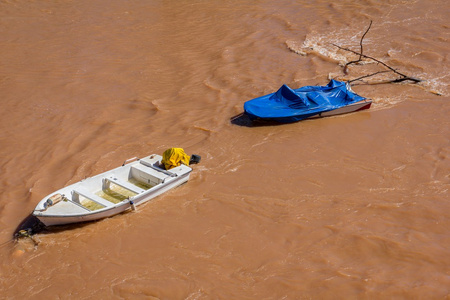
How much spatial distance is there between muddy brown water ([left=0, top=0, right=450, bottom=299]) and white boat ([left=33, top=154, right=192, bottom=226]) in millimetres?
324

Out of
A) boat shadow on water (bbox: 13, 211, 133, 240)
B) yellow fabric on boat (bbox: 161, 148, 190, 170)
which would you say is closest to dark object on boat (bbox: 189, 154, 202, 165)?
yellow fabric on boat (bbox: 161, 148, 190, 170)

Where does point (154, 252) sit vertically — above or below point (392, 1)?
below

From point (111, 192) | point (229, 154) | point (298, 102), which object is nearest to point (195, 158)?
point (229, 154)

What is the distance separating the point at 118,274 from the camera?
8.27 m

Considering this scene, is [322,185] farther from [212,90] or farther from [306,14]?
[306,14]

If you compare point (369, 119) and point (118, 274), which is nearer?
point (118, 274)

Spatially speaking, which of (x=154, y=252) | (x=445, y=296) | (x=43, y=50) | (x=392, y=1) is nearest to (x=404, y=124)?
(x=445, y=296)

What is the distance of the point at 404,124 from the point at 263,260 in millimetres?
6767

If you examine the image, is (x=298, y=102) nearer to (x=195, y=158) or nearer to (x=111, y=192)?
(x=195, y=158)

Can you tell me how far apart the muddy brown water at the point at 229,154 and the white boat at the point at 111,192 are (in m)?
0.32

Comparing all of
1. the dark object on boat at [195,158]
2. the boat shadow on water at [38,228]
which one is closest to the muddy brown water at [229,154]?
the boat shadow on water at [38,228]

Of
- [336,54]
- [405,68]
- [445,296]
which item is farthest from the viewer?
[336,54]

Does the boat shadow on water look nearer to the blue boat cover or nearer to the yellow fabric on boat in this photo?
the yellow fabric on boat

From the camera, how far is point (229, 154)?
1173cm
